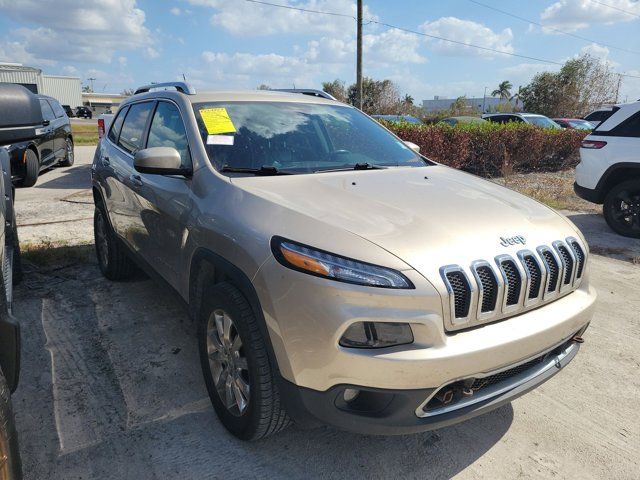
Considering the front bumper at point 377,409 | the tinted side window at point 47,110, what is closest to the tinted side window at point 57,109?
the tinted side window at point 47,110

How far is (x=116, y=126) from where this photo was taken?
451cm

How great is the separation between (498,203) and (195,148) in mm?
1733

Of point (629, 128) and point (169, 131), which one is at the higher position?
point (169, 131)

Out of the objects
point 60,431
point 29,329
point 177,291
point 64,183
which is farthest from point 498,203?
point 64,183

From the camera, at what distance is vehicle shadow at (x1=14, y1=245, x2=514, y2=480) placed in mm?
2307

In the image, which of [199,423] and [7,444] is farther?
[199,423]

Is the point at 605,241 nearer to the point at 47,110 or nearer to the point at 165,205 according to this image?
the point at 165,205

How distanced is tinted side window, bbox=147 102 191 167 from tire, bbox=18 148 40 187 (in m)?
6.84

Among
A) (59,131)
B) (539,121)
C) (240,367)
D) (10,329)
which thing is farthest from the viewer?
(539,121)

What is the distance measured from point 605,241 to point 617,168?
1.03 metres

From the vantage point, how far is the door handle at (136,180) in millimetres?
3504

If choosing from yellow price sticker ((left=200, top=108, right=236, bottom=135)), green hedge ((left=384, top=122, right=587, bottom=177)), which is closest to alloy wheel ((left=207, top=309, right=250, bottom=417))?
yellow price sticker ((left=200, top=108, right=236, bottom=135))

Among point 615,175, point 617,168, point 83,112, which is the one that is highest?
point 617,168

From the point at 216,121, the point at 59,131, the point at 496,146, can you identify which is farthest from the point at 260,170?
the point at 496,146
